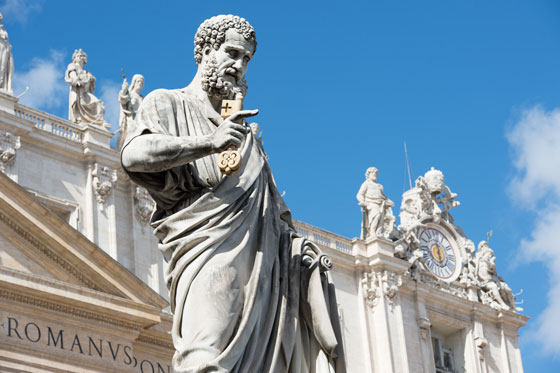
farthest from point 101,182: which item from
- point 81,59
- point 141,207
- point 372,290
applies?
point 372,290

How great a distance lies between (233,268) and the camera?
13.5 ft

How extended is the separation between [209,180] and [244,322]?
1.73 ft

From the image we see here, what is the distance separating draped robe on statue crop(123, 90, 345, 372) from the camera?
13.2ft

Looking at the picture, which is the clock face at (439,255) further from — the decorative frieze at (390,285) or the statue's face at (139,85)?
the statue's face at (139,85)

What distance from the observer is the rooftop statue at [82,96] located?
24.5 metres

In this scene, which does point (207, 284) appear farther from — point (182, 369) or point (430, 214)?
point (430, 214)

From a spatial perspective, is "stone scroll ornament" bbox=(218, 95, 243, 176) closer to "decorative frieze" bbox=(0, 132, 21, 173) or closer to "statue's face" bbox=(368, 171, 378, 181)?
"decorative frieze" bbox=(0, 132, 21, 173)

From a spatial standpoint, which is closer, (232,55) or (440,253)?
(232,55)

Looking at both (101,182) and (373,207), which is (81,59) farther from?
(373,207)

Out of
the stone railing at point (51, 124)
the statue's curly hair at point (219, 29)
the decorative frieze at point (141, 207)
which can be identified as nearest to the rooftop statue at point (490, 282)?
the decorative frieze at point (141, 207)

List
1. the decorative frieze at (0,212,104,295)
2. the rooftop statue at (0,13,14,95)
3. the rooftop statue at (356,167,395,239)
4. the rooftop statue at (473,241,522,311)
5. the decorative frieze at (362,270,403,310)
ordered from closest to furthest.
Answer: the decorative frieze at (0,212,104,295)
the rooftop statue at (0,13,14,95)
the decorative frieze at (362,270,403,310)
the rooftop statue at (356,167,395,239)
the rooftop statue at (473,241,522,311)

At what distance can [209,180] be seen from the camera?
14.1 feet

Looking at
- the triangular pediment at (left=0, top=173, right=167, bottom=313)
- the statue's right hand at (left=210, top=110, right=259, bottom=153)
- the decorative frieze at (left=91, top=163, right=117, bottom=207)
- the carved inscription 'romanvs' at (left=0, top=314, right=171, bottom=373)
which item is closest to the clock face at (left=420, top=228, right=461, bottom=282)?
the decorative frieze at (left=91, top=163, right=117, bottom=207)

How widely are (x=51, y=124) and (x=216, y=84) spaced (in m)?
19.9
